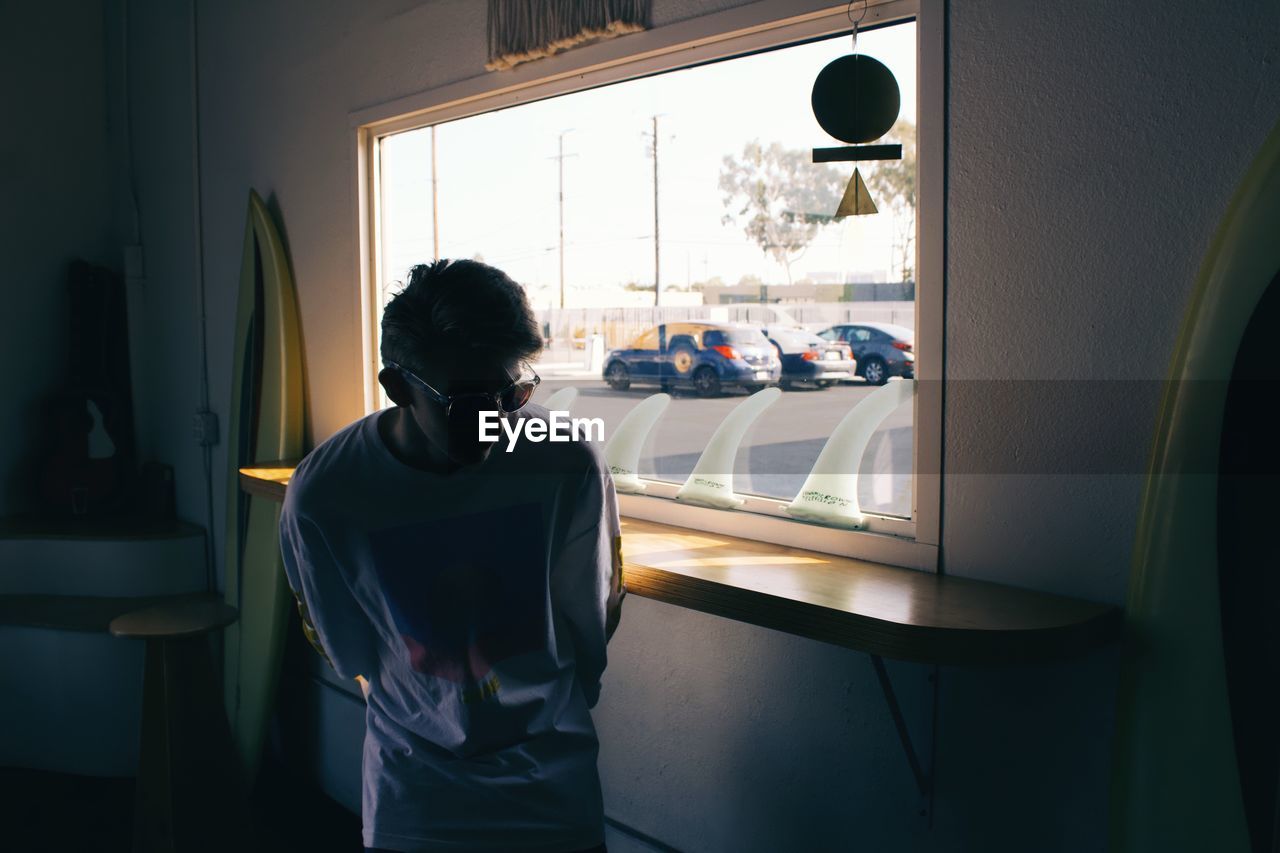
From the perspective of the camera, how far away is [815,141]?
5.88 ft

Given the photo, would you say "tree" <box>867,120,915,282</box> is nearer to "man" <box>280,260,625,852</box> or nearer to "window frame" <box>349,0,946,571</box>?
"window frame" <box>349,0,946,571</box>

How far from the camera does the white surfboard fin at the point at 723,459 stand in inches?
77.2

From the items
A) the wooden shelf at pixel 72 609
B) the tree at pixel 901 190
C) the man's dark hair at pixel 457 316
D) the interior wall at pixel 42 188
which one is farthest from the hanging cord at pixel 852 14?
the interior wall at pixel 42 188

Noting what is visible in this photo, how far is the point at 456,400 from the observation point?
46.2 inches

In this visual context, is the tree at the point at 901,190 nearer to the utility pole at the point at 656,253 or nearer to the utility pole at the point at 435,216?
the utility pole at the point at 656,253

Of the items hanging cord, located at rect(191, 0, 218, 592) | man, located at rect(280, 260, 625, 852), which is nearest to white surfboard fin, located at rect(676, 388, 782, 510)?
man, located at rect(280, 260, 625, 852)

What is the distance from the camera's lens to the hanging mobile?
1.58 metres

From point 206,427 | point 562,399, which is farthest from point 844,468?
point 206,427

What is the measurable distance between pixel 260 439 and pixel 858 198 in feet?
6.65

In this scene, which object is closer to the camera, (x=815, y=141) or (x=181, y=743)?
(x=815, y=141)

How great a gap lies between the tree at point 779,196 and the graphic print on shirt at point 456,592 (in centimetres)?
91

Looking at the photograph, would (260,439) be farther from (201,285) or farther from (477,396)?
(477,396)

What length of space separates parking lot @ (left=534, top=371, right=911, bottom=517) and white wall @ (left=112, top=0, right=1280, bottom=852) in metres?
0.17

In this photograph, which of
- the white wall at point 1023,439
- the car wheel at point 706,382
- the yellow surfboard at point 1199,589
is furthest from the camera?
the car wheel at point 706,382
